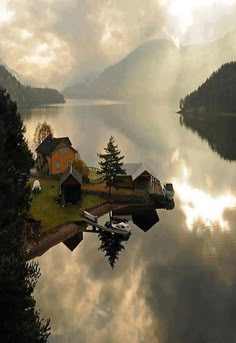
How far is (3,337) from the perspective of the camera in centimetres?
2016

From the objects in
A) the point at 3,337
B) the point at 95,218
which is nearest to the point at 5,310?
the point at 3,337

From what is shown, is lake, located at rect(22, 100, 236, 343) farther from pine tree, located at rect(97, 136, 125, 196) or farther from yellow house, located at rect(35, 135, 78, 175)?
yellow house, located at rect(35, 135, 78, 175)

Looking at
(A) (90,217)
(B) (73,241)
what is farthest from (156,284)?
(A) (90,217)

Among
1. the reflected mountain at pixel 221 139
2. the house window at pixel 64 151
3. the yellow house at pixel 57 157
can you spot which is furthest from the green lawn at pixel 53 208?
the reflected mountain at pixel 221 139

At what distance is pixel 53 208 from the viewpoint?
58.7 m

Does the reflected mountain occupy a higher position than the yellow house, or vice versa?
the yellow house

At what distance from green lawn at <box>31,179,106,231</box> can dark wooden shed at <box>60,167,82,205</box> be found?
54.0 inches

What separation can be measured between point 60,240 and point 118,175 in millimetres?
23982

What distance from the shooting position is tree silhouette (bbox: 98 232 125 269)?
1873 inches

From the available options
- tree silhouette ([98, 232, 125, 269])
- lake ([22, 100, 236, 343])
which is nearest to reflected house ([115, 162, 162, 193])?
lake ([22, 100, 236, 343])

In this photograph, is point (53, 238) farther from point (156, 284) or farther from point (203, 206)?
point (203, 206)

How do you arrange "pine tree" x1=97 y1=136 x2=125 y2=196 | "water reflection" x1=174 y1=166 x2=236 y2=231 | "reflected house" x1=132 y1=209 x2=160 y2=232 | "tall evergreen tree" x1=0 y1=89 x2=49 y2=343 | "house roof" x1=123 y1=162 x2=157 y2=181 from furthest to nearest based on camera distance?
"house roof" x1=123 y1=162 x2=157 y2=181 → "pine tree" x1=97 y1=136 x2=125 y2=196 → "water reflection" x1=174 y1=166 x2=236 y2=231 → "reflected house" x1=132 y1=209 x2=160 y2=232 → "tall evergreen tree" x1=0 y1=89 x2=49 y2=343

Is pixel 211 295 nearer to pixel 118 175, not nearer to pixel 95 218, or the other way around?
pixel 95 218

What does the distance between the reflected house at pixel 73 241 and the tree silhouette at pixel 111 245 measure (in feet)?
9.84
